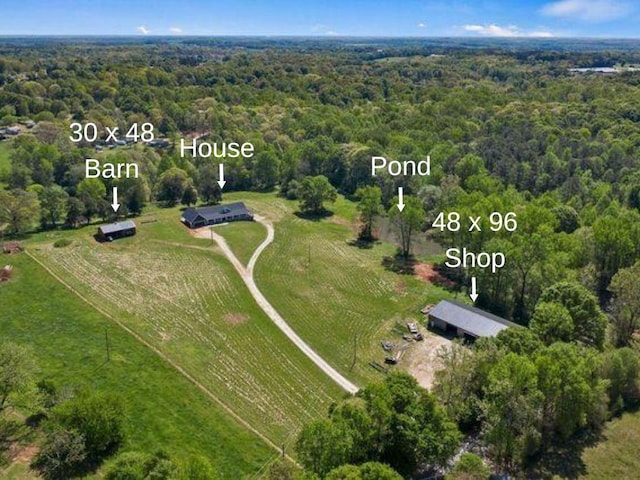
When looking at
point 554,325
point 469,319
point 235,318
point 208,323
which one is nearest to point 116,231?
point 208,323

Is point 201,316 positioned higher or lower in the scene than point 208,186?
lower

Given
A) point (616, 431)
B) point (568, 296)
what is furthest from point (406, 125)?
point (616, 431)

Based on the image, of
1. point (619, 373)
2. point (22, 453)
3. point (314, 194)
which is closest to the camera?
point (22, 453)

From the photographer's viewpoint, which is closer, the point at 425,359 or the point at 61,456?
the point at 61,456

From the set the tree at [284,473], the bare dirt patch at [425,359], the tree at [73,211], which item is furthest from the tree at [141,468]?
the tree at [73,211]

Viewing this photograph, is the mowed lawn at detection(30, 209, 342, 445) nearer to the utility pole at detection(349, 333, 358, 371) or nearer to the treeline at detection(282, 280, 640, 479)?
the utility pole at detection(349, 333, 358, 371)

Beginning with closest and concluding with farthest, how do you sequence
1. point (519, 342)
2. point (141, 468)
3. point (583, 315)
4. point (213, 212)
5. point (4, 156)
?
point (141, 468) → point (519, 342) → point (583, 315) → point (213, 212) → point (4, 156)

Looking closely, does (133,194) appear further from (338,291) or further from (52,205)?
(338,291)

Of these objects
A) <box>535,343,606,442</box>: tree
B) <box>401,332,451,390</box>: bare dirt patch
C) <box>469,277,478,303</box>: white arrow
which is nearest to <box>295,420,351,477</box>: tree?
<box>535,343,606,442</box>: tree
